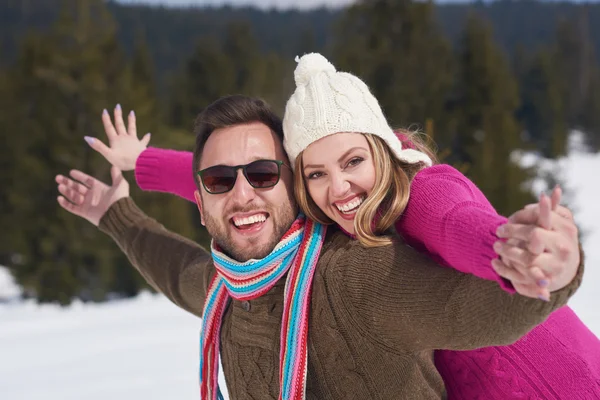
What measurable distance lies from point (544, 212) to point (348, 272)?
746 mm

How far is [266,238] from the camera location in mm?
2262

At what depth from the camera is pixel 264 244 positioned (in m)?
2.26

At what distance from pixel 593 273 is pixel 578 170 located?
2586cm

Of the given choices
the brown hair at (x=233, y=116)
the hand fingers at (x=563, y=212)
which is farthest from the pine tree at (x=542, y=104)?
the hand fingers at (x=563, y=212)

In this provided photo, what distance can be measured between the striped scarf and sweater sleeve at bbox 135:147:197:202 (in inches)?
35.5

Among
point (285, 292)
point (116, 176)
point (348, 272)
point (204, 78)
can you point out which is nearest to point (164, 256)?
point (116, 176)

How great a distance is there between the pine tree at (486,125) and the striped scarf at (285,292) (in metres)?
11.4

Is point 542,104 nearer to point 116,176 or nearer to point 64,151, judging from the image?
point 64,151

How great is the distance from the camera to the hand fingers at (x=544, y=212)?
1264 mm

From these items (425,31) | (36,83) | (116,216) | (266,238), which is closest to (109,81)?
(36,83)

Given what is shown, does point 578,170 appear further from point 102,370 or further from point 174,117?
point 102,370

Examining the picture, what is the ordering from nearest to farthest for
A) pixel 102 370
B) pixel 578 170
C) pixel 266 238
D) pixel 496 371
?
1. pixel 496 371
2. pixel 266 238
3. pixel 102 370
4. pixel 578 170

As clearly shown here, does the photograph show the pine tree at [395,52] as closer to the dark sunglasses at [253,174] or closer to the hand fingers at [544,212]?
the dark sunglasses at [253,174]

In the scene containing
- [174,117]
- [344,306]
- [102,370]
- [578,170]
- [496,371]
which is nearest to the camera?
[344,306]
